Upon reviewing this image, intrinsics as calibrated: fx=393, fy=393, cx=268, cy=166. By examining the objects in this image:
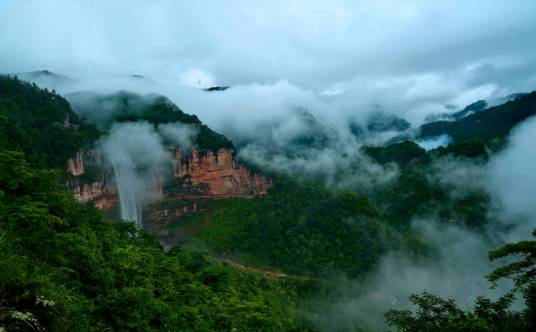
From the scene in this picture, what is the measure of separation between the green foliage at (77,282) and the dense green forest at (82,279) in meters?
0.02

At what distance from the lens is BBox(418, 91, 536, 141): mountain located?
103750mm

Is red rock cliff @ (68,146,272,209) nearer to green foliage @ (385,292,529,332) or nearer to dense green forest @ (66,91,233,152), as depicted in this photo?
dense green forest @ (66,91,233,152)

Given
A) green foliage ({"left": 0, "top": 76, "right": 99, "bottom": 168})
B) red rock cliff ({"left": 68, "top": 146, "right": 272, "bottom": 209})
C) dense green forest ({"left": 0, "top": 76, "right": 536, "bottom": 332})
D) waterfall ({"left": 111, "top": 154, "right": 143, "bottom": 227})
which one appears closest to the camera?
dense green forest ({"left": 0, "top": 76, "right": 536, "bottom": 332})

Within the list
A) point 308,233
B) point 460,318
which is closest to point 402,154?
point 308,233

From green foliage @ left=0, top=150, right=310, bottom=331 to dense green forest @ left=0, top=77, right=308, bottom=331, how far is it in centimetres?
2

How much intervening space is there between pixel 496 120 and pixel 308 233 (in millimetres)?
89656

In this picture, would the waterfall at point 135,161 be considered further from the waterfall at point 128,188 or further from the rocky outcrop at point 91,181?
the rocky outcrop at point 91,181

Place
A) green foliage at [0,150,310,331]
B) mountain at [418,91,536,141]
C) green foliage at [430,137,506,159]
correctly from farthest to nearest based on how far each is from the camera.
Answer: mountain at [418,91,536,141] < green foliage at [430,137,506,159] < green foliage at [0,150,310,331]

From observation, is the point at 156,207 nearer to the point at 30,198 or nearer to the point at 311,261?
the point at 311,261

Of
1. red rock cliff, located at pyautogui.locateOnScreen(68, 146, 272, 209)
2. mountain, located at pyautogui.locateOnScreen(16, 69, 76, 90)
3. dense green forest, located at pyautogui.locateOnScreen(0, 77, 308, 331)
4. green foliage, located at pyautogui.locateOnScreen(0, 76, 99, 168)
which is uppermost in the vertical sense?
mountain, located at pyautogui.locateOnScreen(16, 69, 76, 90)

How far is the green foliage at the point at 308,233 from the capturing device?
175ft

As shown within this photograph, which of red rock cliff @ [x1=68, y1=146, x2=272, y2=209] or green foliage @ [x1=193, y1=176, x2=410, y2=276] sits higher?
red rock cliff @ [x1=68, y1=146, x2=272, y2=209]

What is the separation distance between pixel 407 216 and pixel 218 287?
5270 cm

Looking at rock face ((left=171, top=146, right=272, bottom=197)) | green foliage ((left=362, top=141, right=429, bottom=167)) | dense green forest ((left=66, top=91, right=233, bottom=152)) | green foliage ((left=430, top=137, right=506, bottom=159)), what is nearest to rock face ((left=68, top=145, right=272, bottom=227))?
rock face ((left=171, top=146, right=272, bottom=197))
